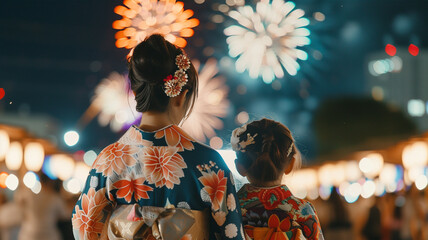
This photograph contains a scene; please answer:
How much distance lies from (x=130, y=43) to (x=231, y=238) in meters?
5.09

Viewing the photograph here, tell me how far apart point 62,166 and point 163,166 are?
7.63 metres

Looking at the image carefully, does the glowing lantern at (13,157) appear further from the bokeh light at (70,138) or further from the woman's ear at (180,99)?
the bokeh light at (70,138)

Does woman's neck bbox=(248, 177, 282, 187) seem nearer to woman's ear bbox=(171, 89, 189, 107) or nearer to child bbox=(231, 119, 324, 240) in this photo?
child bbox=(231, 119, 324, 240)

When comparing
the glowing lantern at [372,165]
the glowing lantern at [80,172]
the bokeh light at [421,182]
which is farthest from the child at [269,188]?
the glowing lantern at [372,165]

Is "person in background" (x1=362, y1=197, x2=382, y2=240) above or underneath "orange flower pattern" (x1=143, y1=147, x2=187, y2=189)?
underneath

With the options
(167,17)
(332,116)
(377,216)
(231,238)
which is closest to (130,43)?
(167,17)

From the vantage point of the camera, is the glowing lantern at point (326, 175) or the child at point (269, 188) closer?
the child at point (269, 188)

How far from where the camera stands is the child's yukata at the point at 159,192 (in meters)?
1.98

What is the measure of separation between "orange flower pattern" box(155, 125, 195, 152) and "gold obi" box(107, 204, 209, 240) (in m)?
0.23

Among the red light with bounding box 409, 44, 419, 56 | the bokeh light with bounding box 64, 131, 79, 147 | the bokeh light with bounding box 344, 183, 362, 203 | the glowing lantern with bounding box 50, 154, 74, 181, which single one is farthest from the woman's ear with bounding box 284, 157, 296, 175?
the red light with bounding box 409, 44, 419, 56

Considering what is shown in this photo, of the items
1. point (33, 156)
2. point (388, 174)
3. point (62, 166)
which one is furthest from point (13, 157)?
point (388, 174)

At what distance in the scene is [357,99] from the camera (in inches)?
1062

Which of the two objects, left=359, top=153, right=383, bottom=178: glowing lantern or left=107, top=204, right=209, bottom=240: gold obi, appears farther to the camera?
left=359, top=153, right=383, bottom=178: glowing lantern

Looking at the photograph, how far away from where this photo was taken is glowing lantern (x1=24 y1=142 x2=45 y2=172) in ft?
26.6
